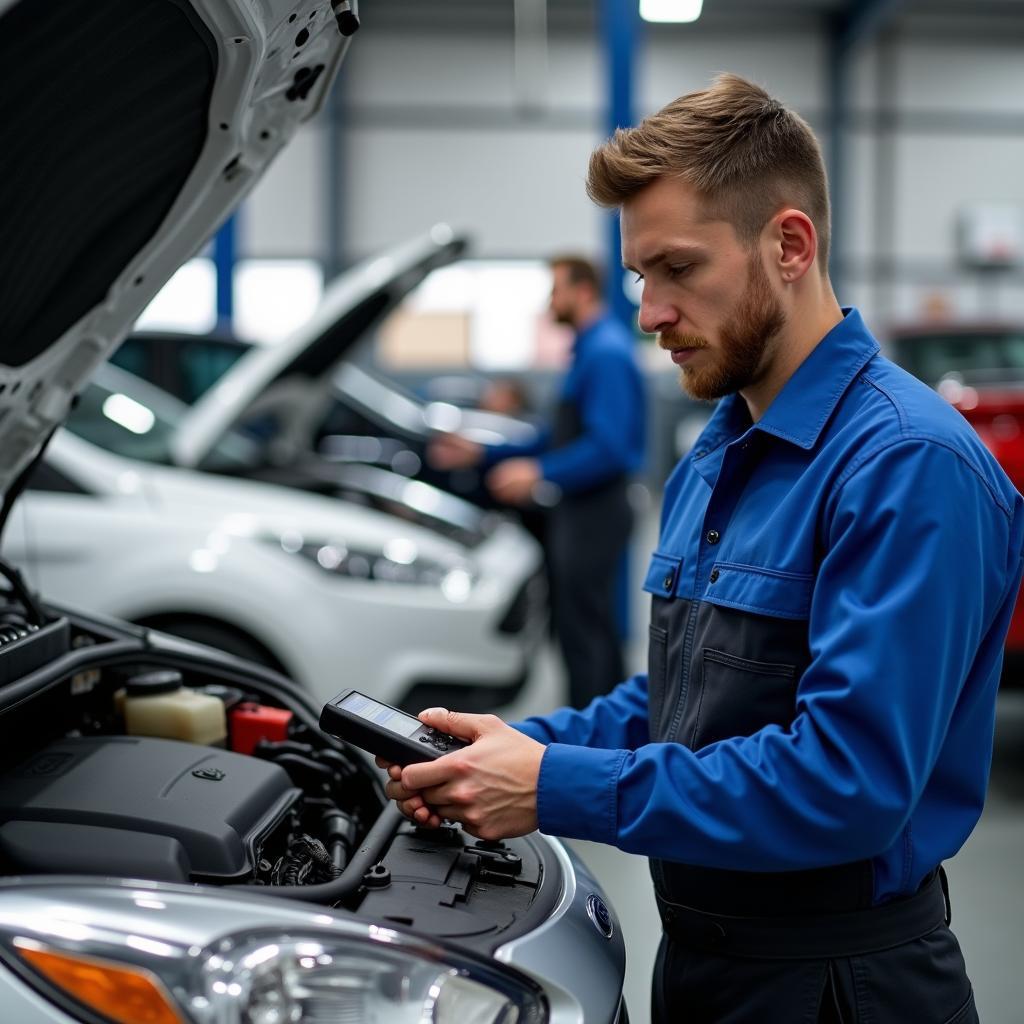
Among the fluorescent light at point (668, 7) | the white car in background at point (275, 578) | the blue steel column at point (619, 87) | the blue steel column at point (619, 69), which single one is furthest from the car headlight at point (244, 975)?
the fluorescent light at point (668, 7)

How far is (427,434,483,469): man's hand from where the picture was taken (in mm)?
5164

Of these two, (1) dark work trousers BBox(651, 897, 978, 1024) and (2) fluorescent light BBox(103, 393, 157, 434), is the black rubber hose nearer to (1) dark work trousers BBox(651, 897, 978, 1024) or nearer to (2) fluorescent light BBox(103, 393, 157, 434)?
(1) dark work trousers BBox(651, 897, 978, 1024)

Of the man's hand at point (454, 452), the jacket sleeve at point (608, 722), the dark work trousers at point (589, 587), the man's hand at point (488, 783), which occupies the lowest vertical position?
the dark work trousers at point (589, 587)

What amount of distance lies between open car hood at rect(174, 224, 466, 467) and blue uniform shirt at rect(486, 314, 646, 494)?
Result: 0.62m

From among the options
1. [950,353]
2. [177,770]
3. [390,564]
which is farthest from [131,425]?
[950,353]

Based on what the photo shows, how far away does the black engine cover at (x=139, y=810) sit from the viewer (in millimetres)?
1221

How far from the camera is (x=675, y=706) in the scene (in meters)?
1.28

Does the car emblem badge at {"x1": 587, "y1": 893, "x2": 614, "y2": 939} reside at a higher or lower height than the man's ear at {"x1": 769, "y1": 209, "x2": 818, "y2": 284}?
lower

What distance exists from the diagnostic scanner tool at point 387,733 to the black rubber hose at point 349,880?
0.39ft

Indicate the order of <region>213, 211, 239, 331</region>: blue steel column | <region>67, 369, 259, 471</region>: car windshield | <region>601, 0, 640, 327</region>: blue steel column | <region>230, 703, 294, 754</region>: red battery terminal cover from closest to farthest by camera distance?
<region>230, 703, 294, 754</region>: red battery terminal cover, <region>67, 369, 259, 471</region>: car windshield, <region>601, 0, 640, 327</region>: blue steel column, <region>213, 211, 239, 331</region>: blue steel column

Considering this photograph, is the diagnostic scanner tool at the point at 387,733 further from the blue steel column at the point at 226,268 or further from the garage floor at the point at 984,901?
the blue steel column at the point at 226,268

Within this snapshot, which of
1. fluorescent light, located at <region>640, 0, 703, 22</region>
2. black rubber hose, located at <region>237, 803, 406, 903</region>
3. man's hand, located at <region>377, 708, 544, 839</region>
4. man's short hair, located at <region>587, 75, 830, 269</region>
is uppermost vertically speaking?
fluorescent light, located at <region>640, 0, 703, 22</region>

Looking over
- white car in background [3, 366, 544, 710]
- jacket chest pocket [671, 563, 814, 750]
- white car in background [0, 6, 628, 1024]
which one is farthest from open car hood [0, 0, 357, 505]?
white car in background [3, 366, 544, 710]

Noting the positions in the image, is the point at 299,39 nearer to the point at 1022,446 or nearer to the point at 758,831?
the point at 758,831
